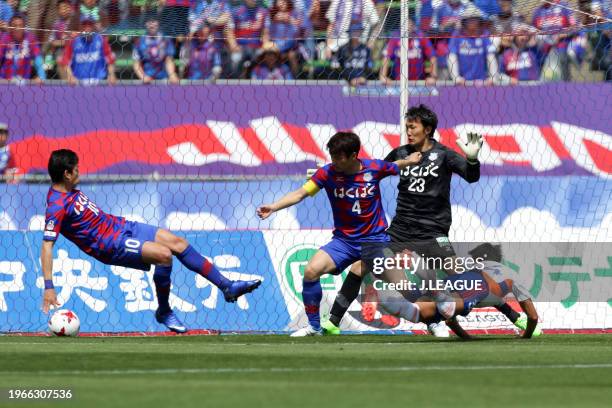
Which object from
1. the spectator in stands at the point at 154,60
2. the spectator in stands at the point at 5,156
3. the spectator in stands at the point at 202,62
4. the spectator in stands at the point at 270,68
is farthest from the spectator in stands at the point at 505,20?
the spectator in stands at the point at 5,156

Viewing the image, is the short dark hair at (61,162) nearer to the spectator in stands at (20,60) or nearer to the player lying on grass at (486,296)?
the player lying on grass at (486,296)

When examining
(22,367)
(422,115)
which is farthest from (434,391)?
(422,115)

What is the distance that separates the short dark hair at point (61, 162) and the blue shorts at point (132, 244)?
81 cm

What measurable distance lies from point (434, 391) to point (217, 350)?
3.27m

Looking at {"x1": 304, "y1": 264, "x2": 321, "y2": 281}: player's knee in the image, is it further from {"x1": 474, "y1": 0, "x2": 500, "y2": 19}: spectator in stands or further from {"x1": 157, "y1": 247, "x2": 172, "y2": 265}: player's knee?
{"x1": 474, "y1": 0, "x2": 500, "y2": 19}: spectator in stands

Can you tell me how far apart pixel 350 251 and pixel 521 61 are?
7.34 meters

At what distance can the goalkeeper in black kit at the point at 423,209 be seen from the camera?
12.6 metres

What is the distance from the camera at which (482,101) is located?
61.4 feet

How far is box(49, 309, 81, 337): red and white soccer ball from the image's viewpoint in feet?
40.8

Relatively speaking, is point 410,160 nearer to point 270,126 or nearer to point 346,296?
point 346,296

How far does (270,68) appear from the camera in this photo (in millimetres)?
18578

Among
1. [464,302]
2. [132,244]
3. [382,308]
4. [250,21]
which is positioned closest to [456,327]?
[464,302]

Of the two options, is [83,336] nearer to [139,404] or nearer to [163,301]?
[163,301]

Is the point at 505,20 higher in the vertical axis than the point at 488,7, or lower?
lower
